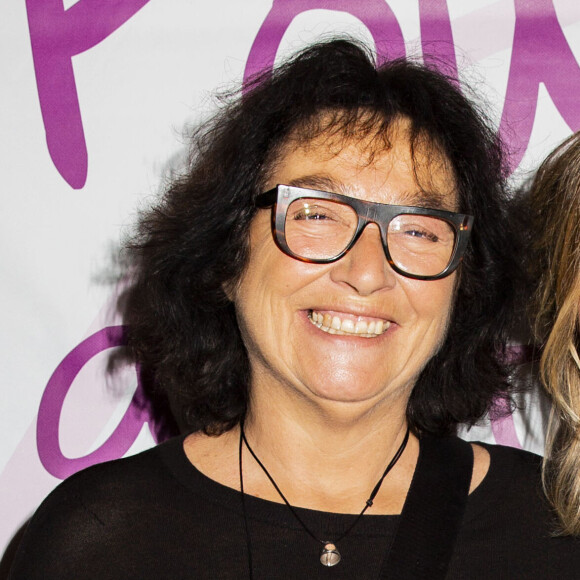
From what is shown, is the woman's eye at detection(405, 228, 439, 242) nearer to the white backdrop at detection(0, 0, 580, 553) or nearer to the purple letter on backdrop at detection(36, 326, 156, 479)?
the white backdrop at detection(0, 0, 580, 553)

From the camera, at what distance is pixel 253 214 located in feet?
5.46

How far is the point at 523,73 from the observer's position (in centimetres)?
206

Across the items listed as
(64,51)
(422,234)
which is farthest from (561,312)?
(64,51)

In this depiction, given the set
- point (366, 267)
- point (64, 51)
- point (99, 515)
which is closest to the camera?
point (366, 267)

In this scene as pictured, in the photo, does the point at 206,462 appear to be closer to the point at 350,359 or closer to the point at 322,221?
the point at 350,359

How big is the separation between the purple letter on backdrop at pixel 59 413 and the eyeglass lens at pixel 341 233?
71 centimetres

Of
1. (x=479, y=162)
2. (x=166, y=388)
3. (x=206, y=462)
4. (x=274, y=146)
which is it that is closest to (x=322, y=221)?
(x=274, y=146)

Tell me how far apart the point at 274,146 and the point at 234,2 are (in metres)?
0.56

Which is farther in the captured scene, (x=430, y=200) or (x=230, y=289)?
(x=230, y=289)

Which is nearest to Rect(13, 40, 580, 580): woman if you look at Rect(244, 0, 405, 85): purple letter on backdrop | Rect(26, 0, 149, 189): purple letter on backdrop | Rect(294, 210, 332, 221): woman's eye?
Rect(294, 210, 332, 221): woman's eye

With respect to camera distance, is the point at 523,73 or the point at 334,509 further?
the point at 523,73

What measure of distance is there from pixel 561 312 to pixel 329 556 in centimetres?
64

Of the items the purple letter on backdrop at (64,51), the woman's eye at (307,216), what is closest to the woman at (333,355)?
the woman's eye at (307,216)

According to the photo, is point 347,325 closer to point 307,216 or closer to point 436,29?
point 307,216
